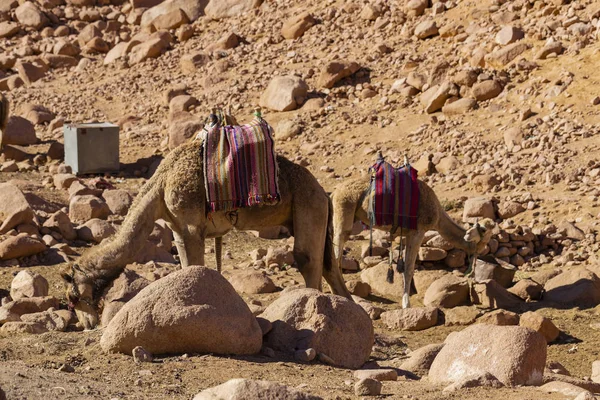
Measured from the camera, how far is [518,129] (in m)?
20.1

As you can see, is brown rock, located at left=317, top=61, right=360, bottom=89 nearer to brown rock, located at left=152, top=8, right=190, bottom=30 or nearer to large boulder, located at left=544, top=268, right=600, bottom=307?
brown rock, located at left=152, top=8, right=190, bottom=30

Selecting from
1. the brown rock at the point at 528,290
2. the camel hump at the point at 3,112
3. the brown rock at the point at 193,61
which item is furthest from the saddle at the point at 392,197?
the brown rock at the point at 193,61

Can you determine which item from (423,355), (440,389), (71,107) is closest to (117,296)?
(423,355)

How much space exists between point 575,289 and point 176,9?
1813 centimetres

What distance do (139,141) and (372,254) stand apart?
9160 millimetres

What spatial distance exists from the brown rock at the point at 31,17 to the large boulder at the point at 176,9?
2973 mm

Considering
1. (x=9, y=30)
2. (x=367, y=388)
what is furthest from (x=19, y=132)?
(x=367, y=388)

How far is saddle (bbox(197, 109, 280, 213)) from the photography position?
10.8m

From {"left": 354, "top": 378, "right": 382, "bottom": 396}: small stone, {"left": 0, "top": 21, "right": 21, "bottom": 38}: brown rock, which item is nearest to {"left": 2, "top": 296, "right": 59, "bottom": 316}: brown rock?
{"left": 354, "top": 378, "right": 382, "bottom": 396}: small stone

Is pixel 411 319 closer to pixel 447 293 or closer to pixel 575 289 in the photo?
pixel 447 293

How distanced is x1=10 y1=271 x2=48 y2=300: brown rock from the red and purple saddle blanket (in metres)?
4.05

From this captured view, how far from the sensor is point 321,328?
9.10m

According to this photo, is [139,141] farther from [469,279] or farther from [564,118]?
[469,279]

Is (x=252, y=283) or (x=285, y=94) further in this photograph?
(x=285, y=94)
